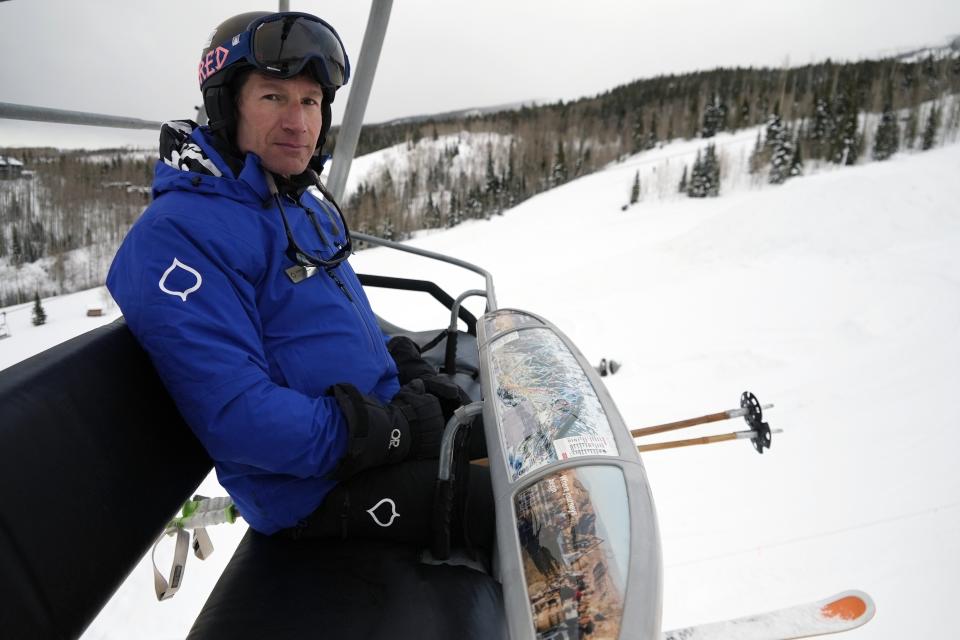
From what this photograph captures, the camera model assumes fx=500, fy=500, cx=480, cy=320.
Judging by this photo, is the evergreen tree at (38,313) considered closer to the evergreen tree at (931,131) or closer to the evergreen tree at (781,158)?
the evergreen tree at (781,158)

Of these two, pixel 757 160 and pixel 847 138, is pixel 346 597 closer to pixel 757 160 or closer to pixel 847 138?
pixel 757 160

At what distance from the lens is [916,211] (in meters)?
8.88

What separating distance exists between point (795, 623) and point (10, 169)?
10.9 feet

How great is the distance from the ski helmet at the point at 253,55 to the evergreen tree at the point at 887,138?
2678 centimetres

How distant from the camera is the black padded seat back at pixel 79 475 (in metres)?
0.86

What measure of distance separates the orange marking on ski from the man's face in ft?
7.80

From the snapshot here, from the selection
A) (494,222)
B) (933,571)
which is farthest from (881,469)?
(494,222)

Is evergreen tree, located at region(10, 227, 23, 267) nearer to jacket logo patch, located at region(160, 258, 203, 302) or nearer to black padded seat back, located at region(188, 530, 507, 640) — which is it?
jacket logo patch, located at region(160, 258, 203, 302)

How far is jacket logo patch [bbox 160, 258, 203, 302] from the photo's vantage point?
111 cm

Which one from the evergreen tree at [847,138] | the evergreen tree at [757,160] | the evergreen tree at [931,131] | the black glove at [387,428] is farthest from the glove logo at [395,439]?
the evergreen tree at [847,138]

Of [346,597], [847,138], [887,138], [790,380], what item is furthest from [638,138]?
[346,597]

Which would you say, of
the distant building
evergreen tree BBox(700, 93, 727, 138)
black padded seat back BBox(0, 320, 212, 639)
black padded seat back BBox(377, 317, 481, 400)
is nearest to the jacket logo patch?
black padded seat back BBox(0, 320, 212, 639)

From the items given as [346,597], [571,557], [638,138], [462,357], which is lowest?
[346,597]

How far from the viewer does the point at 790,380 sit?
4.34m
